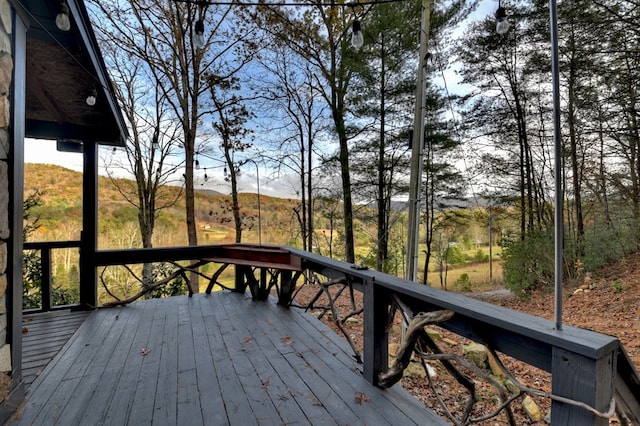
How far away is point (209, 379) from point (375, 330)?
1.17m

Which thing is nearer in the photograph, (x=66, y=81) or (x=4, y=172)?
(x=4, y=172)

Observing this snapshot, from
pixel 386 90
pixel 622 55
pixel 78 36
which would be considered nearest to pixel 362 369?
pixel 78 36

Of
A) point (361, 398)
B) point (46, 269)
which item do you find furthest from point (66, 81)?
point (361, 398)

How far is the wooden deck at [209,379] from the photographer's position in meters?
1.59

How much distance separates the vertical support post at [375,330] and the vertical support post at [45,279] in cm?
350

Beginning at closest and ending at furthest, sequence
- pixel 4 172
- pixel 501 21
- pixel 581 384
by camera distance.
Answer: pixel 581 384
pixel 4 172
pixel 501 21

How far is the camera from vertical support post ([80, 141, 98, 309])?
3367 millimetres

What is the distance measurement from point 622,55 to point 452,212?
14.3 ft

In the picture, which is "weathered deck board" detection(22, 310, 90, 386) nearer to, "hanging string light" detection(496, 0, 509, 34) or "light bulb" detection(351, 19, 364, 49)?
"light bulb" detection(351, 19, 364, 49)

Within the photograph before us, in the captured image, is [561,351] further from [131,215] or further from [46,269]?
Answer: [131,215]

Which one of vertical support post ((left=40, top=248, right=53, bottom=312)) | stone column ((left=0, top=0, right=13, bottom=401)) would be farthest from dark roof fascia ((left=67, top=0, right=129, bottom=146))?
vertical support post ((left=40, top=248, right=53, bottom=312))

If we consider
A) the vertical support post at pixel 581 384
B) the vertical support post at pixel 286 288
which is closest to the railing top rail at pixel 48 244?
the vertical support post at pixel 286 288

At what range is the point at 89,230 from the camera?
3438mm

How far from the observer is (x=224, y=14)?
22.7 feet
